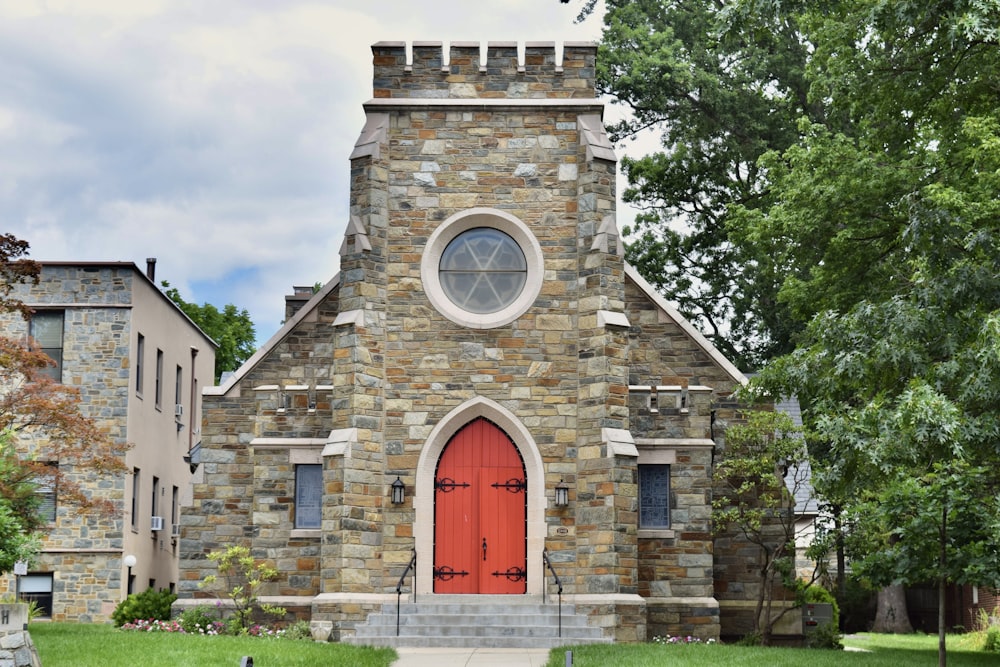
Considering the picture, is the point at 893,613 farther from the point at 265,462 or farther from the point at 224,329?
the point at 224,329

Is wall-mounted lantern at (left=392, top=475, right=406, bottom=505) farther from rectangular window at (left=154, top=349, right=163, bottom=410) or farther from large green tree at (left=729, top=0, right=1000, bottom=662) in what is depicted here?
rectangular window at (left=154, top=349, right=163, bottom=410)

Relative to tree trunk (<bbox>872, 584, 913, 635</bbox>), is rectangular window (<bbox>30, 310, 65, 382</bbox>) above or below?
above

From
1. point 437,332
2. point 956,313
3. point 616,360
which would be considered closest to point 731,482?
point 616,360

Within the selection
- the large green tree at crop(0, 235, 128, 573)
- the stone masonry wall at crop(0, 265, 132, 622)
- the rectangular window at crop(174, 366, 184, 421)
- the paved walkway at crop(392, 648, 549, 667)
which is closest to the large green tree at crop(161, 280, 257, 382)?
the rectangular window at crop(174, 366, 184, 421)

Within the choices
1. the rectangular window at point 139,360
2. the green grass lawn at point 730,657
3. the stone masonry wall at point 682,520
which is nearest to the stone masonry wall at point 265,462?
the stone masonry wall at point 682,520

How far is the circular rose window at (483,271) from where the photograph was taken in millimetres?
20906

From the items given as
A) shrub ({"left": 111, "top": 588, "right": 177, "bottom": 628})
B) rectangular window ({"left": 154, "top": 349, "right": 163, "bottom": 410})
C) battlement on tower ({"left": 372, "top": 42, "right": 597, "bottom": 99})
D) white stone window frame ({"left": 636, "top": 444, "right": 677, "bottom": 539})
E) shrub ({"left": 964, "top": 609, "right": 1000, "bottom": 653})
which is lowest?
shrub ({"left": 964, "top": 609, "right": 1000, "bottom": 653})

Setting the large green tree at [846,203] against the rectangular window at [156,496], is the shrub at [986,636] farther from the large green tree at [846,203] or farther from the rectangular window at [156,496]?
the rectangular window at [156,496]

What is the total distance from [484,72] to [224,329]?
2833 centimetres

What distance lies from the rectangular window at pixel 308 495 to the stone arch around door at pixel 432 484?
6.07 feet

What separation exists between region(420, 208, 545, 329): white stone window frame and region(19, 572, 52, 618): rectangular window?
12.0m

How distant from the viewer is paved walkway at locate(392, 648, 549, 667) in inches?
630

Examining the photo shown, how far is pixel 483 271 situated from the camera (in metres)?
21.0

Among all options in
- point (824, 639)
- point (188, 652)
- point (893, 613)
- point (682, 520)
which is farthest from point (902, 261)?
point (893, 613)
